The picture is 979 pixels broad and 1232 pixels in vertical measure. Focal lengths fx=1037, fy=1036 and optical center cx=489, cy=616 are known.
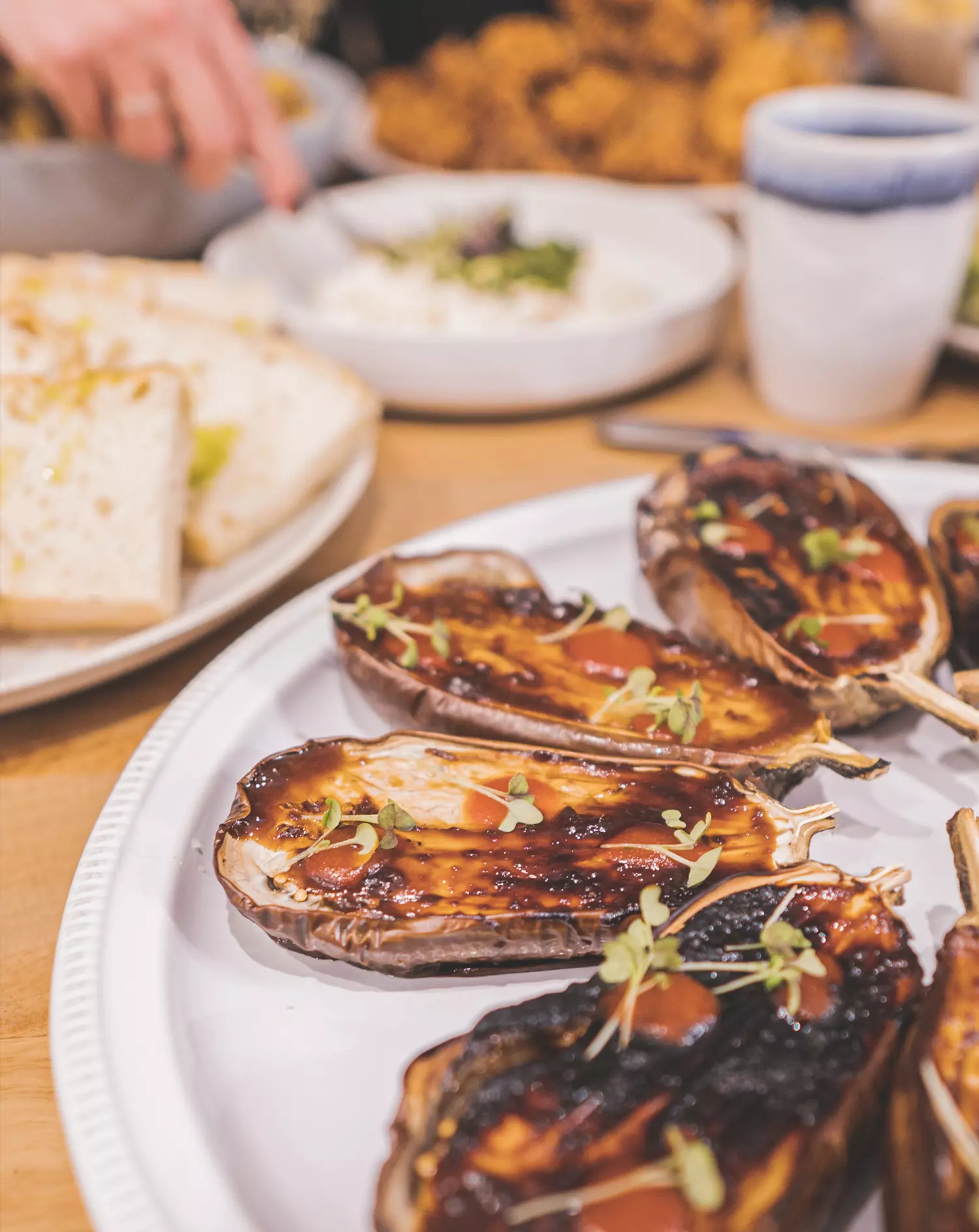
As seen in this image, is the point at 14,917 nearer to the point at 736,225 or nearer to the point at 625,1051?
the point at 625,1051

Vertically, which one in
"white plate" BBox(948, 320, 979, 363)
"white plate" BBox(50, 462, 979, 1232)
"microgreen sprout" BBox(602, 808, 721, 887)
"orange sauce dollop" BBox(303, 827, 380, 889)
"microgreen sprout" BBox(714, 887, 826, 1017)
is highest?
"white plate" BBox(948, 320, 979, 363)

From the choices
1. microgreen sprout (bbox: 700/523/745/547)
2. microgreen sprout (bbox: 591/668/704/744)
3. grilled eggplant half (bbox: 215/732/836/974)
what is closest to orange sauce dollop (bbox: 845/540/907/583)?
microgreen sprout (bbox: 700/523/745/547)

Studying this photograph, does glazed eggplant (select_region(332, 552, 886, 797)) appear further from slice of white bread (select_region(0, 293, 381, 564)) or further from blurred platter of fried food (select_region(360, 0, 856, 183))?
blurred platter of fried food (select_region(360, 0, 856, 183))

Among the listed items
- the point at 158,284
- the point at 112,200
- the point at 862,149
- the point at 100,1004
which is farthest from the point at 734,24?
the point at 100,1004

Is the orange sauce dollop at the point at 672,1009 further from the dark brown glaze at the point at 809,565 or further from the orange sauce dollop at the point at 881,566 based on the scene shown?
the orange sauce dollop at the point at 881,566

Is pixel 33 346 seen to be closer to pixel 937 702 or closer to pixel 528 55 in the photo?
pixel 937 702

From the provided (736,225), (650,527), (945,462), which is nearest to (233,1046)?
(650,527)
